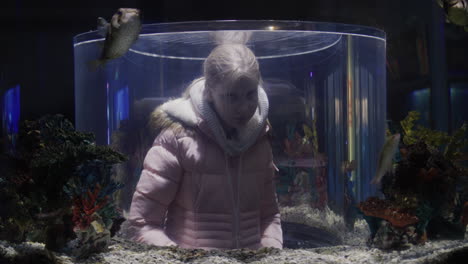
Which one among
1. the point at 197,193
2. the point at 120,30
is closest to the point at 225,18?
the point at 120,30

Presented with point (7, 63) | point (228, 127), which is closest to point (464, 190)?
point (228, 127)

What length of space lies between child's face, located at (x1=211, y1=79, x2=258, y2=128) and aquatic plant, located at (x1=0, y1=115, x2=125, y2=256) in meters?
0.59

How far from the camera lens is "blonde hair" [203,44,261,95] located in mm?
2090

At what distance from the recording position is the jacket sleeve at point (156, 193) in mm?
2146

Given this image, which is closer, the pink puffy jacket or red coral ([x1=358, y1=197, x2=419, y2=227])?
red coral ([x1=358, y1=197, x2=419, y2=227])

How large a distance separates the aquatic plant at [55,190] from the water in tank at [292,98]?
1.44 feet

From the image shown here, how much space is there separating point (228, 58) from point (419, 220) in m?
1.34

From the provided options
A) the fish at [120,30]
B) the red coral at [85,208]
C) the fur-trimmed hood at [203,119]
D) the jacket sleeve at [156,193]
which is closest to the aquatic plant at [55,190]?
the red coral at [85,208]

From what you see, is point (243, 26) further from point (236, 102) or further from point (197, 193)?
point (197, 193)

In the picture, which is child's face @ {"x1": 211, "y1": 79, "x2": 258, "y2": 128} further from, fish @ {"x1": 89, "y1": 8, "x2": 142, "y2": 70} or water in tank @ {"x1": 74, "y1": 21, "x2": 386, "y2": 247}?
fish @ {"x1": 89, "y1": 8, "x2": 142, "y2": 70}

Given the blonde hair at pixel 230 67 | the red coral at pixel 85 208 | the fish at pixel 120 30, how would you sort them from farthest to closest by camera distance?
the blonde hair at pixel 230 67
the red coral at pixel 85 208
the fish at pixel 120 30

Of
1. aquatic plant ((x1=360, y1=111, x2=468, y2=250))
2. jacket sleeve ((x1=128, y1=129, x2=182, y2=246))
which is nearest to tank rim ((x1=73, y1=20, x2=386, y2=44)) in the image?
jacket sleeve ((x1=128, y1=129, x2=182, y2=246))

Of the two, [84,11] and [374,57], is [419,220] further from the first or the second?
[84,11]

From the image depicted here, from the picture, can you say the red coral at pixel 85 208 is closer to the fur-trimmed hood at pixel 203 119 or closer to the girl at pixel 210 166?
the girl at pixel 210 166
